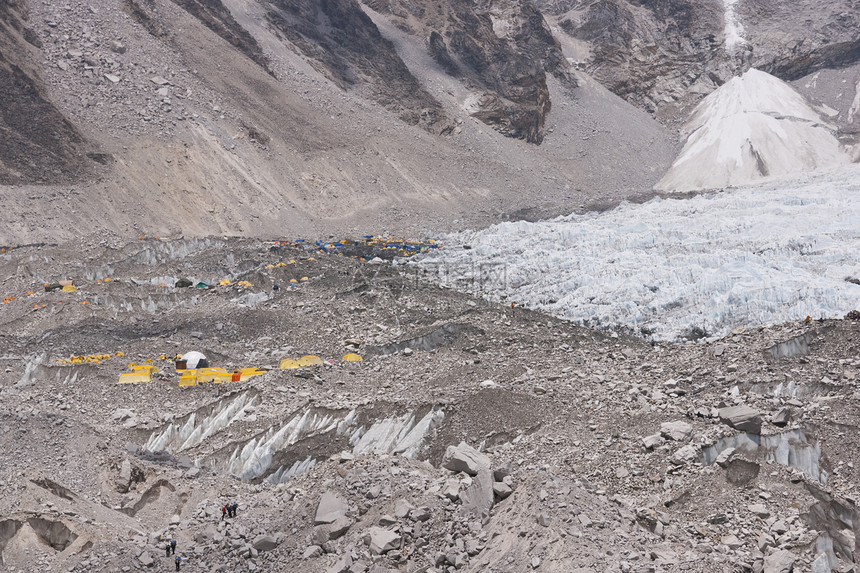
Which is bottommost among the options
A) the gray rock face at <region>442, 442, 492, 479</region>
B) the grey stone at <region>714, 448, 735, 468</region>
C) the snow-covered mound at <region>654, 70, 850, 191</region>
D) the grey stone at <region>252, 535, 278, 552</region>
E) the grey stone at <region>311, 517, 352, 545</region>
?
the grey stone at <region>252, 535, 278, 552</region>

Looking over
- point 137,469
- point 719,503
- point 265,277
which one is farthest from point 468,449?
point 265,277

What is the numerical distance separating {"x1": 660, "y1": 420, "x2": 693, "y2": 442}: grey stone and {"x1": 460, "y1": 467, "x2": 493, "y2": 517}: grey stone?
3.47m

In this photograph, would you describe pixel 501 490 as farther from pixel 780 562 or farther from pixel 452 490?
pixel 780 562

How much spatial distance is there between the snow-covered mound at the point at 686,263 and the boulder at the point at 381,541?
15906 millimetres

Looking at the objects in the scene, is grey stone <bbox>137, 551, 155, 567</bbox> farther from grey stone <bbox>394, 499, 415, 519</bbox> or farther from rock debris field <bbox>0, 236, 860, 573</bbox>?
grey stone <bbox>394, 499, 415, 519</bbox>

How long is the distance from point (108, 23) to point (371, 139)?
23.1 metres

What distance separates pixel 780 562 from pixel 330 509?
19.0ft

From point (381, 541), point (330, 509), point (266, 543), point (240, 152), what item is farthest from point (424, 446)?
point (240, 152)

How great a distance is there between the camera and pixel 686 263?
28.5 metres

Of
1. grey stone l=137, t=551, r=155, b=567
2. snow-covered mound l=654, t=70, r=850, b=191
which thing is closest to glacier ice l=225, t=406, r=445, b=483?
grey stone l=137, t=551, r=155, b=567

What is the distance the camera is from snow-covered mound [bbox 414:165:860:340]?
897 inches

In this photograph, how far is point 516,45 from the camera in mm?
87125

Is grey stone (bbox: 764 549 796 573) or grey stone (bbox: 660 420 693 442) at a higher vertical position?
grey stone (bbox: 764 549 796 573)

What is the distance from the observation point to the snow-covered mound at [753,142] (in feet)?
220
